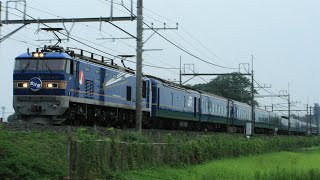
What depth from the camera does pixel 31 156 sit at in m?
13.0

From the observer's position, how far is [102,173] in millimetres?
14703

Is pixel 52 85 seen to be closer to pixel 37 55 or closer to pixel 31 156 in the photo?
pixel 37 55

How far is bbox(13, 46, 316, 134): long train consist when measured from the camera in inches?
925

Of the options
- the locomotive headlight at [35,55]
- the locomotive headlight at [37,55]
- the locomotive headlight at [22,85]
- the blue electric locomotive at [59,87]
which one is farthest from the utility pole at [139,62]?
the locomotive headlight at [22,85]

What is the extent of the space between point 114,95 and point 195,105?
1617 centimetres

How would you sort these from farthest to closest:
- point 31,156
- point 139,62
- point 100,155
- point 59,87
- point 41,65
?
point 139,62 → point 41,65 → point 59,87 → point 100,155 → point 31,156

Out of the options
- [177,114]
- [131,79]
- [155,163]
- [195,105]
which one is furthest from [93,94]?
[195,105]

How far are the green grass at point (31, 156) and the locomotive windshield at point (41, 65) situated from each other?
8574 millimetres

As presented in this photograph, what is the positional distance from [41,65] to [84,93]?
2.83m

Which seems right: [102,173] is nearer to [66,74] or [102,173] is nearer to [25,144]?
[25,144]

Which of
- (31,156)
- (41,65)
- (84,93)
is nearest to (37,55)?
(41,65)

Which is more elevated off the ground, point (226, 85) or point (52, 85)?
point (226, 85)

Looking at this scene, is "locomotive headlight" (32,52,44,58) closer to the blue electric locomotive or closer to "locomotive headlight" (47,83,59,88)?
the blue electric locomotive

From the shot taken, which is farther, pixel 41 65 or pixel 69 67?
pixel 69 67
